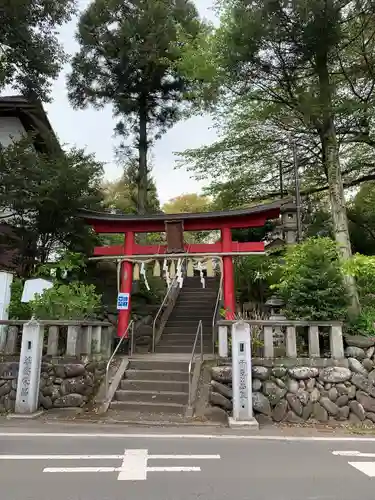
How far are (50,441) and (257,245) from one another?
7.41 meters

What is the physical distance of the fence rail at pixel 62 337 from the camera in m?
8.03

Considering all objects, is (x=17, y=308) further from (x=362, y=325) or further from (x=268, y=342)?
(x=362, y=325)

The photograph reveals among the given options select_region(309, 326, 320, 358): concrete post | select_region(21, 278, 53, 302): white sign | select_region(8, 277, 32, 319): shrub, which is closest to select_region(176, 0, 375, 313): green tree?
select_region(309, 326, 320, 358): concrete post

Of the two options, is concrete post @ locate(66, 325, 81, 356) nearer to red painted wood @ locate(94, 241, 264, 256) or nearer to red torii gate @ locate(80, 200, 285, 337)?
red torii gate @ locate(80, 200, 285, 337)

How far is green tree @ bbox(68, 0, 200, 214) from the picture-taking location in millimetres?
16500

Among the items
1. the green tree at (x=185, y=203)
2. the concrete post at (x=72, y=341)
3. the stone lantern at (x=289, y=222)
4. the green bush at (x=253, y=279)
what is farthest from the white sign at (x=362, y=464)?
the green tree at (x=185, y=203)

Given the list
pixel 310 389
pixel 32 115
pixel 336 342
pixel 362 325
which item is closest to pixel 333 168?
pixel 362 325

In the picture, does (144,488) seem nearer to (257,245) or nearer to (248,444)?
(248,444)

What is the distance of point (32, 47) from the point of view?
1155 centimetres

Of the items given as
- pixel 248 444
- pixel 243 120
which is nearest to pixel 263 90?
pixel 243 120

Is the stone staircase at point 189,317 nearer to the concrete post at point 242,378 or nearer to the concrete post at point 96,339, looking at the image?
the concrete post at point 96,339

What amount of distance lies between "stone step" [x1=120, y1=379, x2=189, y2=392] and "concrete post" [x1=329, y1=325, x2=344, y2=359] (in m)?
3.08

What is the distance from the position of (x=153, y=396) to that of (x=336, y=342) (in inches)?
152

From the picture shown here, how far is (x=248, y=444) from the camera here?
557cm
